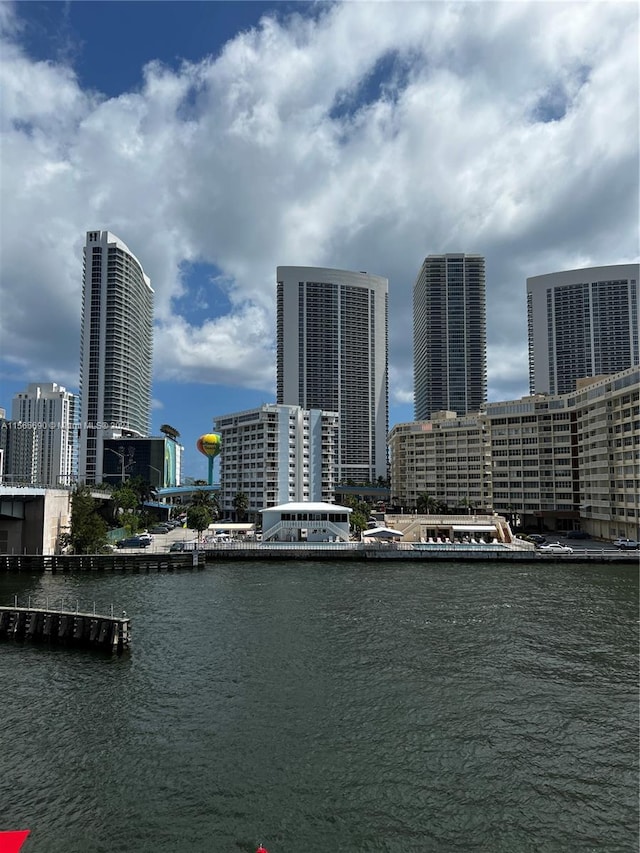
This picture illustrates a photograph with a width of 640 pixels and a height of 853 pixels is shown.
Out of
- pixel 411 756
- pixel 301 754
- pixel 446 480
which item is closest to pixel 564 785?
pixel 411 756

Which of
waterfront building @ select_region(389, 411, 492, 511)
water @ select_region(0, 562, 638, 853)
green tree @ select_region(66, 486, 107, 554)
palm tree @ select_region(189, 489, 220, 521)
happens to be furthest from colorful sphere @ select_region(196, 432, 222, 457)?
water @ select_region(0, 562, 638, 853)

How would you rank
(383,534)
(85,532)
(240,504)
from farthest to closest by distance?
(240,504) < (383,534) < (85,532)

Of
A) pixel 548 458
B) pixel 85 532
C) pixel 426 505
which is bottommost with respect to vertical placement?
pixel 85 532

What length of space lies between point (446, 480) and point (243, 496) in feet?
187

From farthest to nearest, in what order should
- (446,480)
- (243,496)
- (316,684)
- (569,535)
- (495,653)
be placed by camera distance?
(446,480), (243,496), (569,535), (495,653), (316,684)

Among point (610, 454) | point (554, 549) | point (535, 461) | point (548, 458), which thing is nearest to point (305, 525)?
point (554, 549)

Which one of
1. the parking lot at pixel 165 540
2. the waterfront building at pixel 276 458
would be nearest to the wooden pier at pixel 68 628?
the parking lot at pixel 165 540

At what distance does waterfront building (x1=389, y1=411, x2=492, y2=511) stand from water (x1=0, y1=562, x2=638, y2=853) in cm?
8965

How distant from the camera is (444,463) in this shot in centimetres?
14912

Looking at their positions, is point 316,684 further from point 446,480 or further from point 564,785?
point 446,480

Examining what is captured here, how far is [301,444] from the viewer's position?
13488 cm

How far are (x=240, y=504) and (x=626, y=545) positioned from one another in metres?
78.7

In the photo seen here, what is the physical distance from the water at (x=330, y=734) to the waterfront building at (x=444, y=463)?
294 feet

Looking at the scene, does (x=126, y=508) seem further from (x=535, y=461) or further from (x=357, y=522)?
(x=535, y=461)
